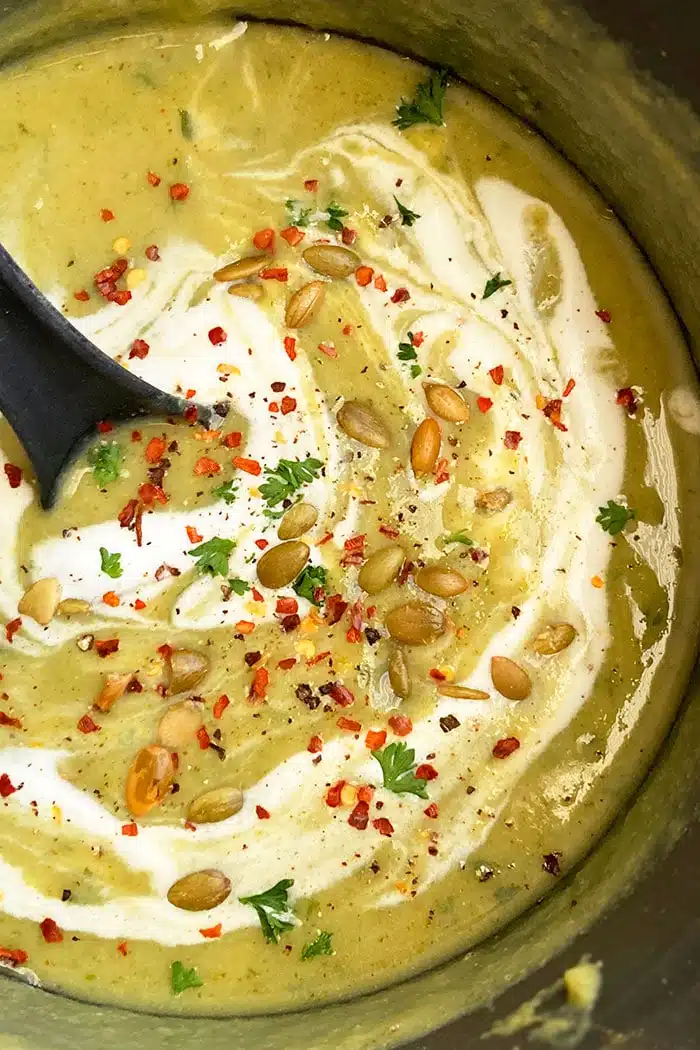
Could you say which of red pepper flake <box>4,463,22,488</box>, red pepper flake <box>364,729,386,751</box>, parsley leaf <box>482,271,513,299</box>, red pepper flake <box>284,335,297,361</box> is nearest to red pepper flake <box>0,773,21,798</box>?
red pepper flake <box>4,463,22,488</box>

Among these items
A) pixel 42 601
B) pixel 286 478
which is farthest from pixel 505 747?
pixel 42 601

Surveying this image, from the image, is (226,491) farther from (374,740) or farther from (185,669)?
(374,740)

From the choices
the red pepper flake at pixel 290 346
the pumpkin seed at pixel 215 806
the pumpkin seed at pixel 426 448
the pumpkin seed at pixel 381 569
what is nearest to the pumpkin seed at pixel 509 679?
the pumpkin seed at pixel 381 569

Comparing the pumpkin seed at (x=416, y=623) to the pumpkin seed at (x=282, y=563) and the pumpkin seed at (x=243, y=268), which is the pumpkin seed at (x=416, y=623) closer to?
the pumpkin seed at (x=282, y=563)

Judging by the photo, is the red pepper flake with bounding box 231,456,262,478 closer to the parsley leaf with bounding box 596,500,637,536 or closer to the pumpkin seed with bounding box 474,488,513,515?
the pumpkin seed with bounding box 474,488,513,515

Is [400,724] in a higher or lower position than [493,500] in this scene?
lower

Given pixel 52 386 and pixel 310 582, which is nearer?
pixel 52 386

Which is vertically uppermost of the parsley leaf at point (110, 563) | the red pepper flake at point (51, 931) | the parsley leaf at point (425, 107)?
the parsley leaf at point (425, 107)
